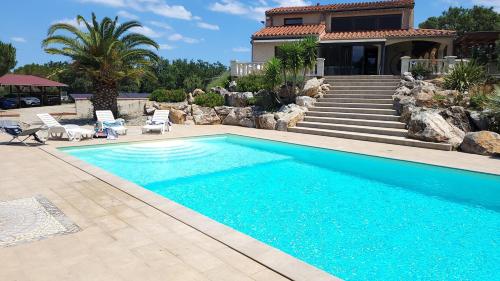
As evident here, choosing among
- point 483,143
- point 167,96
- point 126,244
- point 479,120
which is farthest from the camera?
point 167,96

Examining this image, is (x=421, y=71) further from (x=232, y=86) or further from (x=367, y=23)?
(x=232, y=86)

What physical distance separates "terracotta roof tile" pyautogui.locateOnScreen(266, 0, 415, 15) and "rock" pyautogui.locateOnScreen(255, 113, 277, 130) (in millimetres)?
14349

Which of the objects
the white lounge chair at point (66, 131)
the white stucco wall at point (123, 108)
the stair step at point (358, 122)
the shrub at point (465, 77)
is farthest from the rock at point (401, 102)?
the white stucco wall at point (123, 108)

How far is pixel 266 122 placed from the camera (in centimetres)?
1889

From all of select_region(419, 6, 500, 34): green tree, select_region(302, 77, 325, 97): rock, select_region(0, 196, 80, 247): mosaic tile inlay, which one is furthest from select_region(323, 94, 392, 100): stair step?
select_region(419, 6, 500, 34): green tree

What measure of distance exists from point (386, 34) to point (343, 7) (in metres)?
4.93

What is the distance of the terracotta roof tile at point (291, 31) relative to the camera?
26.6 metres

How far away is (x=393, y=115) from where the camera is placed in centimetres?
1628

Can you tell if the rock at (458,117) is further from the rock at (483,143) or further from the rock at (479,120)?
the rock at (483,143)

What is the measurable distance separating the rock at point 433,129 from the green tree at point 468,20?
42513mm

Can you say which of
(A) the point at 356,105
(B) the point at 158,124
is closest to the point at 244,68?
(A) the point at 356,105

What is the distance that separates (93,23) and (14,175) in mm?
13084

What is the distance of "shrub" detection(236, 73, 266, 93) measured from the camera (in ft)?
71.3

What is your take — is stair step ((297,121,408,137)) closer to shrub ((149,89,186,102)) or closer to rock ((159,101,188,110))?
rock ((159,101,188,110))
